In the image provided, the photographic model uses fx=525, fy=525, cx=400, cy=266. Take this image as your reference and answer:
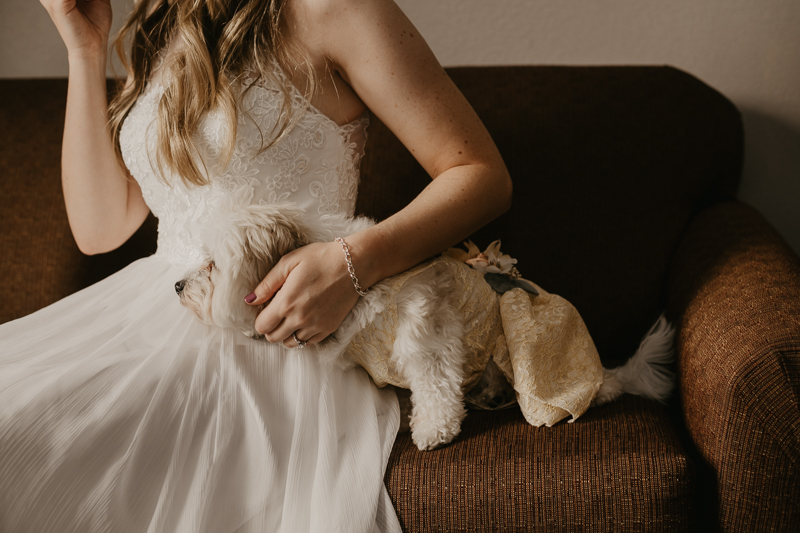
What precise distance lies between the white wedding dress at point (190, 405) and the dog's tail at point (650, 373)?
1.85ft

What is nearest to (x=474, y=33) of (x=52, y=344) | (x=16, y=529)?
(x=52, y=344)

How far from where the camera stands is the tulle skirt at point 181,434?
766 mm

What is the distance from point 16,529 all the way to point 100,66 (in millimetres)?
992

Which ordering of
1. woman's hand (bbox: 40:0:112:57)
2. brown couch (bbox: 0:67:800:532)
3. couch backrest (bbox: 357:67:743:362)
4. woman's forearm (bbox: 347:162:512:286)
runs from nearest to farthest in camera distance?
woman's forearm (bbox: 347:162:512:286), woman's hand (bbox: 40:0:112:57), brown couch (bbox: 0:67:800:532), couch backrest (bbox: 357:67:743:362)

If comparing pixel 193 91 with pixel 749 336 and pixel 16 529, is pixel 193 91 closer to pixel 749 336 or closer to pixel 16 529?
pixel 16 529

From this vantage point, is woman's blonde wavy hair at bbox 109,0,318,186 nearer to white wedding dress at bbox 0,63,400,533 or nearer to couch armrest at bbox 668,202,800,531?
white wedding dress at bbox 0,63,400,533

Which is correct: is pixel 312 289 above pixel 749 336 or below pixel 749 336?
above

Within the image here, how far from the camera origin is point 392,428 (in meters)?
1.01

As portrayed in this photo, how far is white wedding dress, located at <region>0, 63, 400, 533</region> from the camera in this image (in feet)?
2.54

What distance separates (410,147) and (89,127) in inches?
30.0

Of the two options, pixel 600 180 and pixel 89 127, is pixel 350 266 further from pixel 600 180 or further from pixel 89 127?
pixel 600 180

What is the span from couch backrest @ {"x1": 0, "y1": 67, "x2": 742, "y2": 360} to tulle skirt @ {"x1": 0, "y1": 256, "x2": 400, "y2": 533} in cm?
69

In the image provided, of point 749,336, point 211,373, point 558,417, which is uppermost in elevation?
point 211,373

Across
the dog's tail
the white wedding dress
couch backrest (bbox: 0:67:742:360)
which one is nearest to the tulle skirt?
the white wedding dress
